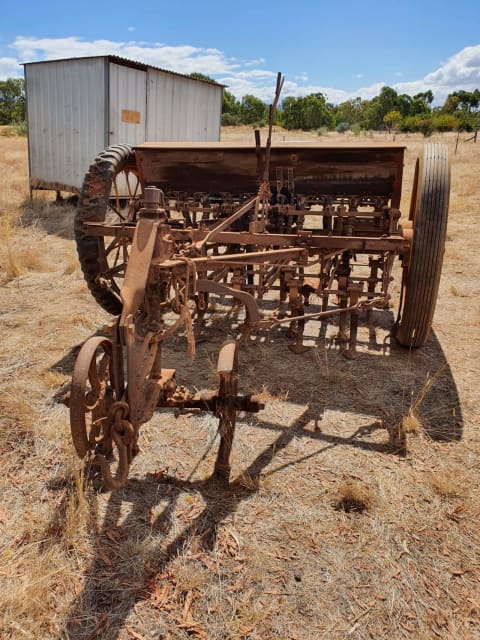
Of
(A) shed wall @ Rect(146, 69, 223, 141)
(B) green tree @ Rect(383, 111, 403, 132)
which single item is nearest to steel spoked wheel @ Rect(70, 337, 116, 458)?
(A) shed wall @ Rect(146, 69, 223, 141)

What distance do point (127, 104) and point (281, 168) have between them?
6.64 meters

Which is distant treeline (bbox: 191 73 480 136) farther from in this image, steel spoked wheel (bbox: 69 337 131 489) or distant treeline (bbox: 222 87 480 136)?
steel spoked wheel (bbox: 69 337 131 489)

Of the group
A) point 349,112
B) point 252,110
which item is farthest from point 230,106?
point 349,112

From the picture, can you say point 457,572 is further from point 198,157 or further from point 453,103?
point 453,103

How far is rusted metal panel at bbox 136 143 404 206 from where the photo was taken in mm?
4844

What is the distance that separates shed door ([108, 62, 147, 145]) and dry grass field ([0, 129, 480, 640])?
7067 millimetres

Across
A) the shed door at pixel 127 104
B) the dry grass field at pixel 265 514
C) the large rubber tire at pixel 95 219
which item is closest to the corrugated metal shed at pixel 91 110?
the shed door at pixel 127 104

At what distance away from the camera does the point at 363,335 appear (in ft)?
17.0

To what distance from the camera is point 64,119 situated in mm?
10883

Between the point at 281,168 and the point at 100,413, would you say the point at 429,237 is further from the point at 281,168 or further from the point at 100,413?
the point at 100,413

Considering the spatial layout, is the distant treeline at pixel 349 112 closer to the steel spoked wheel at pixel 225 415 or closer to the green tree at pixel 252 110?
the green tree at pixel 252 110

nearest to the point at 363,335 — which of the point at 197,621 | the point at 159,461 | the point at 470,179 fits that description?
the point at 159,461

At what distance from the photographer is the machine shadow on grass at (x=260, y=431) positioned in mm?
2268

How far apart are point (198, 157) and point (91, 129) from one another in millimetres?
6201
